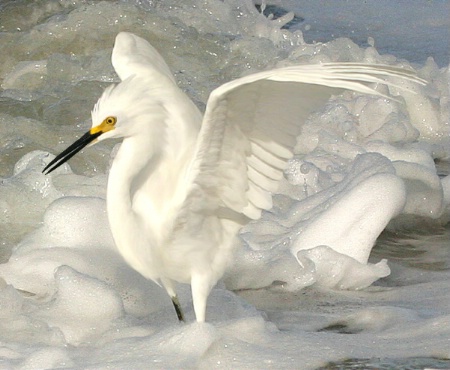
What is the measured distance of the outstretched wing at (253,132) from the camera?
3357mm

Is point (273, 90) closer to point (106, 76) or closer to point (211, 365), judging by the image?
point (211, 365)

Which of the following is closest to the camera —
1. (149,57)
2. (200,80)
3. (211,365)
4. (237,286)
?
(211,365)

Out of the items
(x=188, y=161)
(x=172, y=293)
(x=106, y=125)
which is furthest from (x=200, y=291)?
(x=106, y=125)

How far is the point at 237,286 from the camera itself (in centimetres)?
492

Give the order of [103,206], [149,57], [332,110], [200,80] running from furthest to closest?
1. [200,80]
2. [332,110]
3. [103,206]
4. [149,57]

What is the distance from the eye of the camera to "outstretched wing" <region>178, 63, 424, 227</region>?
336cm

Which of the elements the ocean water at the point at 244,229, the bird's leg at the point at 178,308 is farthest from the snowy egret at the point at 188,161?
the ocean water at the point at 244,229

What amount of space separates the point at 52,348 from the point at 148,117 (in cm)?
98

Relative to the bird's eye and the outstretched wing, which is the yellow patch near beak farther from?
the outstretched wing

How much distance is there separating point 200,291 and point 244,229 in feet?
4.84

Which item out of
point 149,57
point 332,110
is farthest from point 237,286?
point 332,110

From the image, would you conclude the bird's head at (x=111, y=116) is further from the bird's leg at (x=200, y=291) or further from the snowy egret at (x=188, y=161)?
the bird's leg at (x=200, y=291)

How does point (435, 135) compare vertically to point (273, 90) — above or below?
below

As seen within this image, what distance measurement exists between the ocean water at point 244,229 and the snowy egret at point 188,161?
308mm
